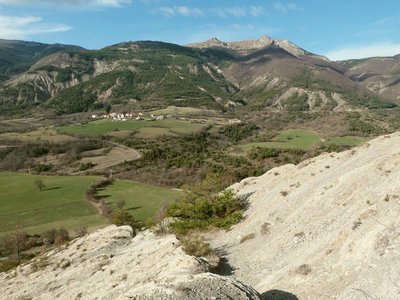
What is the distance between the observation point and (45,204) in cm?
10238

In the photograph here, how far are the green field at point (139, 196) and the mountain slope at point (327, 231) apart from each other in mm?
50224

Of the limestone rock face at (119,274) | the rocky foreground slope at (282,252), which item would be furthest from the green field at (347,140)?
the limestone rock face at (119,274)

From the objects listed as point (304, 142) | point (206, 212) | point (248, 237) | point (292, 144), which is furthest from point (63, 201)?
point (304, 142)

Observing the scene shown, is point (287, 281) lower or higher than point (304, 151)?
higher

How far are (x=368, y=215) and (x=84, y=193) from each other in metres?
92.6

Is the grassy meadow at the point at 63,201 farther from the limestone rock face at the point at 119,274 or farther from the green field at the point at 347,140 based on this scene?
the green field at the point at 347,140

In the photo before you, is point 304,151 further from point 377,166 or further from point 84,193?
point 377,166

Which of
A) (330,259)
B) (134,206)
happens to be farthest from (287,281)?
(134,206)

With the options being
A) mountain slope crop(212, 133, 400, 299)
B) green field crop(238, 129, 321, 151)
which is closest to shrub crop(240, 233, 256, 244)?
mountain slope crop(212, 133, 400, 299)

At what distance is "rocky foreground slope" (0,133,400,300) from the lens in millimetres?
18406

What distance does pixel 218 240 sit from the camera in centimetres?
3488

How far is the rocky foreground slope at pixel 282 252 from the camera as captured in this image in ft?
60.4

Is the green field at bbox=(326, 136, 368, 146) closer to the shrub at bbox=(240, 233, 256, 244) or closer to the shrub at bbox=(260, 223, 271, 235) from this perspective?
the shrub at bbox=(260, 223, 271, 235)

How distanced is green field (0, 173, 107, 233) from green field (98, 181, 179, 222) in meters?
6.43
